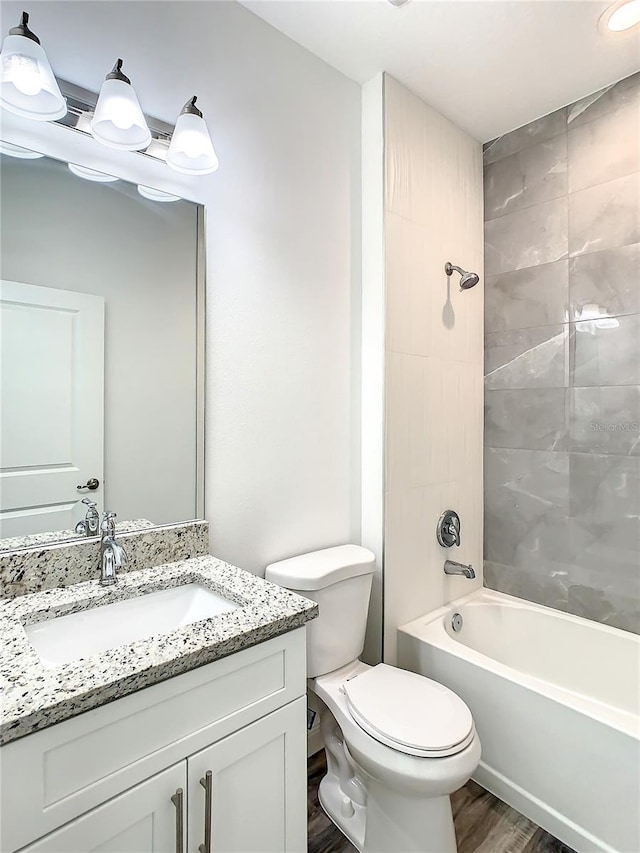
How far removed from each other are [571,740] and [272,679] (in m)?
1.08

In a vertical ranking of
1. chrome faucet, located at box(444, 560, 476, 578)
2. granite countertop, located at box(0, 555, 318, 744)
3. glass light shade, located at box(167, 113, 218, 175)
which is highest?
glass light shade, located at box(167, 113, 218, 175)

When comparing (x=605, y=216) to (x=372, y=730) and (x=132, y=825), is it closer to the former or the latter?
(x=372, y=730)

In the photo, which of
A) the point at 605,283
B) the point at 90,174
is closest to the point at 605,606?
the point at 605,283

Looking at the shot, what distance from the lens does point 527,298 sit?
2.27m

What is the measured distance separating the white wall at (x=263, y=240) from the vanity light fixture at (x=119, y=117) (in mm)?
71

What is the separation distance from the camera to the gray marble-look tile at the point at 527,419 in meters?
2.16

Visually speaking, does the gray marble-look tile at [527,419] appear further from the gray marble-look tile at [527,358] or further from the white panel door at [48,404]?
the white panel door at [48,404]

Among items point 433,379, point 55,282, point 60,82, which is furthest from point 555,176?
point 55,282

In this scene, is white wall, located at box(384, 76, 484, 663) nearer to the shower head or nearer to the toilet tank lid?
the shower head

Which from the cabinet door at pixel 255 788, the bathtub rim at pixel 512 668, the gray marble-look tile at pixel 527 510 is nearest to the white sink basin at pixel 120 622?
the cabinet door at pixel 255 788

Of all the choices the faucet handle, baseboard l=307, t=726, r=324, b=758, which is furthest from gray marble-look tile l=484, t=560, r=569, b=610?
the faucet handle

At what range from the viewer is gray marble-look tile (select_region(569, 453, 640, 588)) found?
1.94 meters

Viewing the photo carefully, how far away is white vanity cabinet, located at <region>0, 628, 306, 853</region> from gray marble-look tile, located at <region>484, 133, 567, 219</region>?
224cm

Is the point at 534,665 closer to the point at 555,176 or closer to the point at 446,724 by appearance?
the point at 446,724
